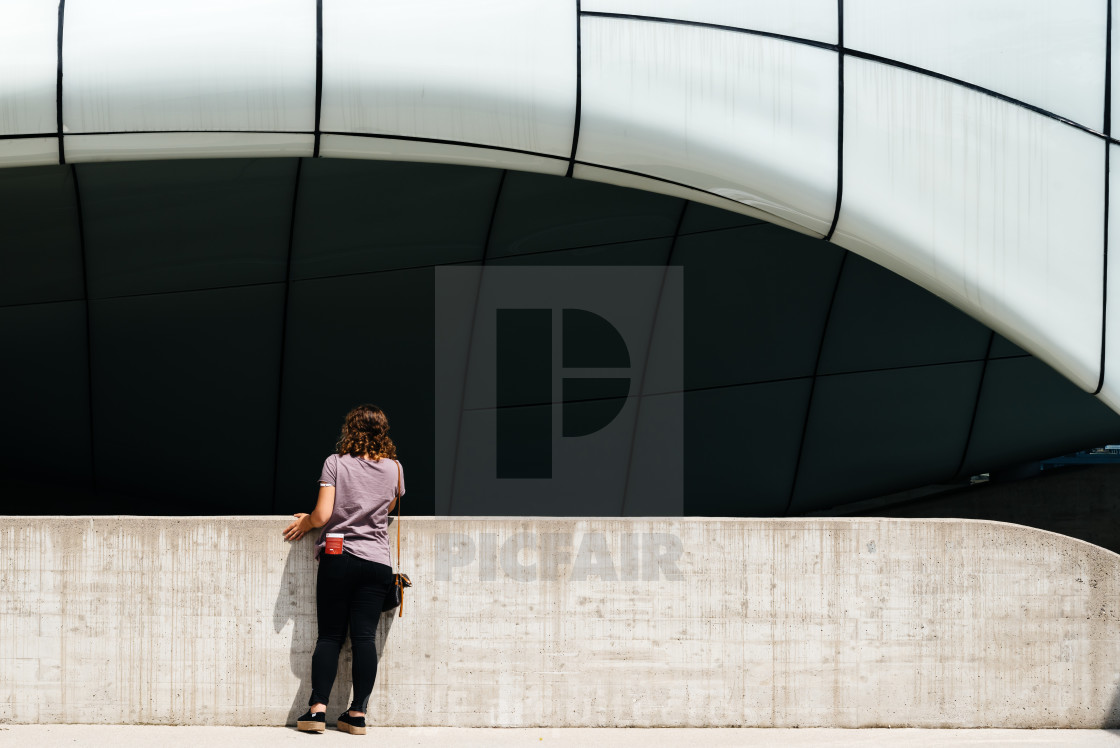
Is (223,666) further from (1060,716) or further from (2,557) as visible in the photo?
(1060,716)

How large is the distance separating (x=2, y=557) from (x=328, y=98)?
3.70 metres

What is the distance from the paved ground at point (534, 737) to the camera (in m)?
5.54

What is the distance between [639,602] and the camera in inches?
238

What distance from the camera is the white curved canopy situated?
6934mm

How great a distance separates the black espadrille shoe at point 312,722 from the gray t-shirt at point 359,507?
3.02 ft

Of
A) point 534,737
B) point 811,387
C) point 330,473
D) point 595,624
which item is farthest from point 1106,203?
point 330,473

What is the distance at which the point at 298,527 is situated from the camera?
5754 millimetres

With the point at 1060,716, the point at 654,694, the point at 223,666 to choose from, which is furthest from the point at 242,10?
the point at 1060,716

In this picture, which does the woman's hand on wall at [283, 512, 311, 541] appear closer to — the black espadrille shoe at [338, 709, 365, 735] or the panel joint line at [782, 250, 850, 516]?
the black espadrille shoe at [338, 709, 365, 735]

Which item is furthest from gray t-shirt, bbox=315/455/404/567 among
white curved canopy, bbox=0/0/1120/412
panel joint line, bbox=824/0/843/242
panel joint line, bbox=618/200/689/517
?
panel joint line, bbox=618/200/689/517

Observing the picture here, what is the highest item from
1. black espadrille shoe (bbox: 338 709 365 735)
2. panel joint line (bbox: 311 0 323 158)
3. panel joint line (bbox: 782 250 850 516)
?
panel joint line (bbox: 311 0 323 158)

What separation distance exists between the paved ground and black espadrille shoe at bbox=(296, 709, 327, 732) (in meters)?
0.04

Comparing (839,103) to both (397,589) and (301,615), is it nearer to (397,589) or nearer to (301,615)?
(397,589)

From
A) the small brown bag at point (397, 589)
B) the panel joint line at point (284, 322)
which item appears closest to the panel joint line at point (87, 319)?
the panel joint line at point (284, 322)
